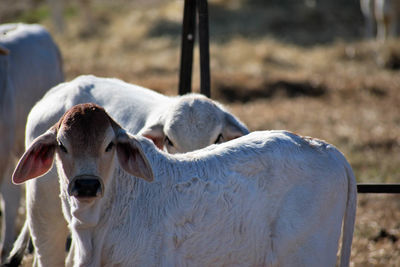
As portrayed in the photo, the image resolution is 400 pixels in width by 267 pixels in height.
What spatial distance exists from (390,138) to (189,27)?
4606 mm

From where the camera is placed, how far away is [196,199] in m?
3.33

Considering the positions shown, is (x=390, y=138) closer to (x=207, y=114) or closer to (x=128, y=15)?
(x=207, y=114)

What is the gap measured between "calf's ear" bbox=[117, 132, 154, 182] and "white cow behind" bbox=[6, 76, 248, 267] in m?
1.00

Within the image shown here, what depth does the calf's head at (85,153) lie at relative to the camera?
3.01 meters

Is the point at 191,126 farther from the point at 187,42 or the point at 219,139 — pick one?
the point at 187,42

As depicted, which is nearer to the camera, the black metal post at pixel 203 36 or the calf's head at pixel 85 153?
the calf's head at pixel 85 153

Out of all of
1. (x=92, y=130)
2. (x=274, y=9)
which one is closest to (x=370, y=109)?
(x=92, y=130)

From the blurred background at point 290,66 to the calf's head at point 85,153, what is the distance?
2.88 metres

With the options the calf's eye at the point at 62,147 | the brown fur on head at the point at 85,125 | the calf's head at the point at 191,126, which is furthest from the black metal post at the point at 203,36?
the calf's eye at the point at 62,147

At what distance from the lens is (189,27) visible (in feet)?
18.1

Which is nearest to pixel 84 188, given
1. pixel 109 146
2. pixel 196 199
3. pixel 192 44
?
pixel 109 146

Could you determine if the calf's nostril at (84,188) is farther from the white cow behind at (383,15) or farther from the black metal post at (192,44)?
the white cow behind at (383,15)

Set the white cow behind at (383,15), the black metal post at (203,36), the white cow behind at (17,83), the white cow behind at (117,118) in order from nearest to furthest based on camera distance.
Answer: the white cow behind at (117,118)
the black metal post at (203,36)
the white cow behind at (17,83)
the white cow behind at (383,15)

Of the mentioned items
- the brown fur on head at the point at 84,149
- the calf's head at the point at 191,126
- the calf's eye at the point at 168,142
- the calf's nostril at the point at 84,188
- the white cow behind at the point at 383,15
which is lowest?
the white cow behind at the point at 383,15
